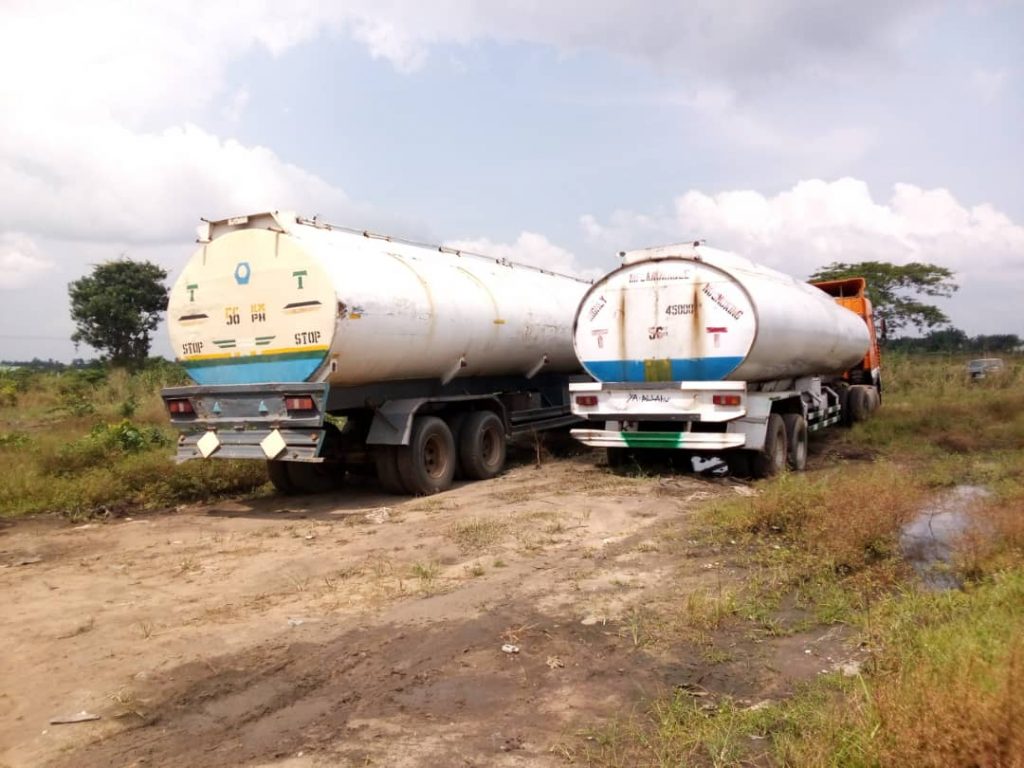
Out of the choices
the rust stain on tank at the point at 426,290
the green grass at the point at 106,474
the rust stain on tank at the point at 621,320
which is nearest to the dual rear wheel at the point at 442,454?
the rust stain on tank at the point at 426,290

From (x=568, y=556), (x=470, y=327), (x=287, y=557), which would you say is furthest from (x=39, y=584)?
(x=470, y=327)

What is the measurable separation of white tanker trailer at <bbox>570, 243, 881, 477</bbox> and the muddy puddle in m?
2.22

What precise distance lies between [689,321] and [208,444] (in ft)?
19.5

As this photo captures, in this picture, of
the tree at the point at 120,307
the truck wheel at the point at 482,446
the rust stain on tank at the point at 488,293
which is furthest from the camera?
the tree at the point at 120,307

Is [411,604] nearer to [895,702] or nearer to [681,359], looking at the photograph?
[895,702]

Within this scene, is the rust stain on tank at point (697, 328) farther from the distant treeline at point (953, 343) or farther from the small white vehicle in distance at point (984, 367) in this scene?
the distant treeline at point (953, 343)

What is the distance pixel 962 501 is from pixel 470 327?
616cm

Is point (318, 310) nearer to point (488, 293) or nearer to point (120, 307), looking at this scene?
point (488, 293)

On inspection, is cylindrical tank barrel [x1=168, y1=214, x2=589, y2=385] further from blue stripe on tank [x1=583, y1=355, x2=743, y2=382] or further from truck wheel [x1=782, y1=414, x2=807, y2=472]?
truck wheel [x1=782, y1=414, x2=807, y2=472]

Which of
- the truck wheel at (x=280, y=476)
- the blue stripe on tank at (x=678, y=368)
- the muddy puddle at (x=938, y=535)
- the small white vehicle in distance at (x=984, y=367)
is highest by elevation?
the blue stripe on tank at (x=678, y=368)

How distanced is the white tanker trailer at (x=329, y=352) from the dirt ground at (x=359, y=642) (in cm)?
144

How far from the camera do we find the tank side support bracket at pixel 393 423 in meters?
9.48

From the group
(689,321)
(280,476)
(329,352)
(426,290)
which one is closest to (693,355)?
(689,321)

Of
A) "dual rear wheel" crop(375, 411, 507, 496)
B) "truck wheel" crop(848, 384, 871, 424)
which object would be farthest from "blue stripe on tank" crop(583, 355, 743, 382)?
"truck wheel" crop(848, 384, 871, 424)
